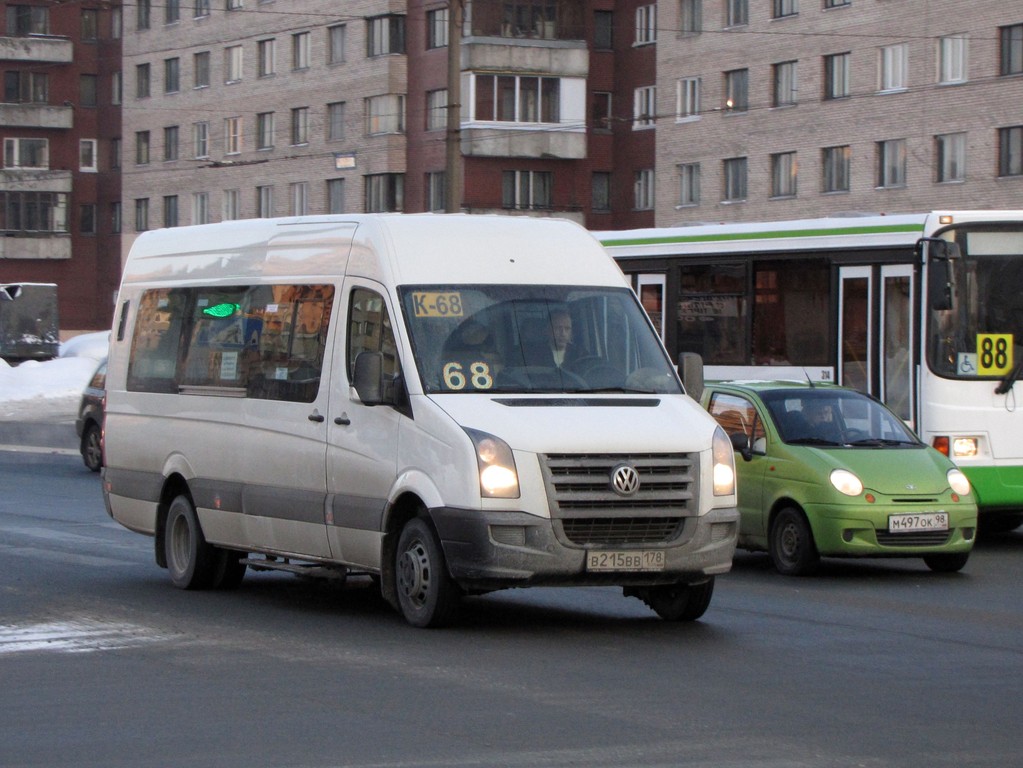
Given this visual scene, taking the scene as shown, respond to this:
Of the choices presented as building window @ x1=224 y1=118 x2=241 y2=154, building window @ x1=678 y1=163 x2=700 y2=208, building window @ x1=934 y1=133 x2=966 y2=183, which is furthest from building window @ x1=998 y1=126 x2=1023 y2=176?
building window @ x1=224 y1=118 x2=241 y2=154

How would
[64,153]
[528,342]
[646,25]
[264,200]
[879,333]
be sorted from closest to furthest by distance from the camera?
[528,342] < [879,333] < [646,25] < [264,200] < [64,153]

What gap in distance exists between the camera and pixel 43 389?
44781 millimetres

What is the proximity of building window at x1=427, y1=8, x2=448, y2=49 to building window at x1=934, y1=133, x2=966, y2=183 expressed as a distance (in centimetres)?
2072

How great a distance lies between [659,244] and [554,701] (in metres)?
13.7

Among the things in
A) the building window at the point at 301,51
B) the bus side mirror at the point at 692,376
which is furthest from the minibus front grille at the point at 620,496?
the building window at the point at 301,51

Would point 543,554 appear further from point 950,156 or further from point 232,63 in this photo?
point 232,63

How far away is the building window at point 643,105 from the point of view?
231ft

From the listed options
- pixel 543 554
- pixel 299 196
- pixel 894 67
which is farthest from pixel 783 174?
pixel 543 554

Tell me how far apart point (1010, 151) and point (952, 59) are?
3.20 meters

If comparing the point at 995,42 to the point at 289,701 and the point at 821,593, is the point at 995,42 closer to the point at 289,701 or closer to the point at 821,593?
the point at 821,593

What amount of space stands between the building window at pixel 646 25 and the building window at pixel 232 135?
1750cm

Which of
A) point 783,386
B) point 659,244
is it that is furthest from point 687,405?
point 659,244

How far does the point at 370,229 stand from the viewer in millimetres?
11805

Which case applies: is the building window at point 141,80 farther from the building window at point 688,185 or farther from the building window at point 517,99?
the building window at point 688,185
